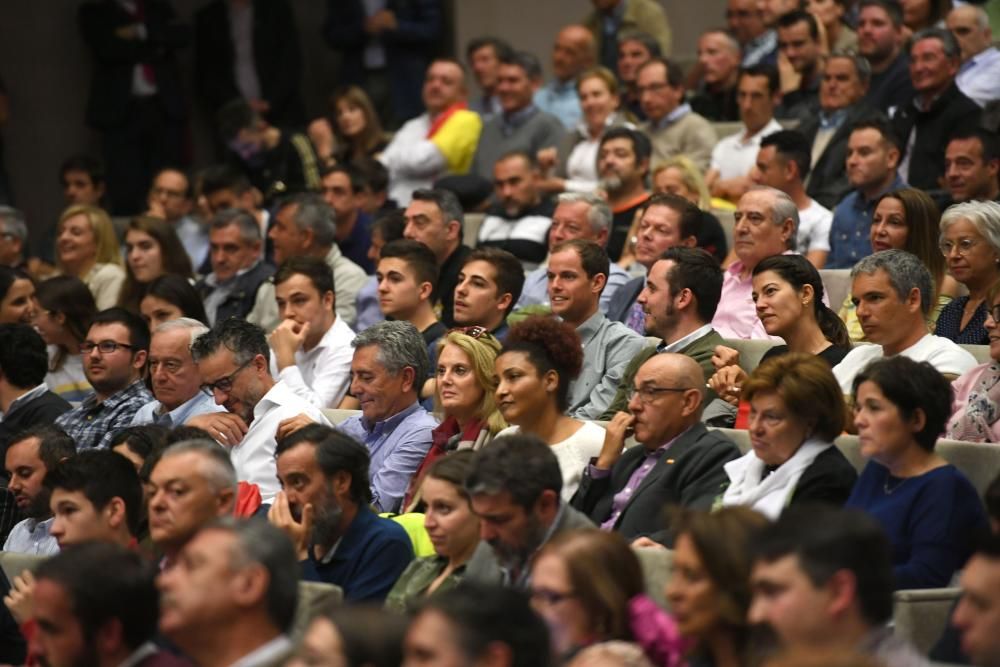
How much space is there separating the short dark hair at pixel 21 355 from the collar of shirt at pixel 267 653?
283 cm

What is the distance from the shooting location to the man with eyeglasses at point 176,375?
17.9ft

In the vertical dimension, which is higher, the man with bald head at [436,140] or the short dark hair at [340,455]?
the man with bald head at [436,140]

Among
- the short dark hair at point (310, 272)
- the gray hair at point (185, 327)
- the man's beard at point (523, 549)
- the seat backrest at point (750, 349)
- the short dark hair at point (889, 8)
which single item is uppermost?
the short dark hair at point (889, 8)

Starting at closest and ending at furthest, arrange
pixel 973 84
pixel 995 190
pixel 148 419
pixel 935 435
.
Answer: pixel 935 435 < pixel 148 419 < pixel 995 190 < pixel 973 84

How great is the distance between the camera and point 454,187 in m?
7.64

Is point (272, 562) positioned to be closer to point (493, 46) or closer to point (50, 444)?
point (50, 444)

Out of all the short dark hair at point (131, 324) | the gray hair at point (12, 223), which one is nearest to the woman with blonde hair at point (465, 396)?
the short dark hair at point (131, 324)

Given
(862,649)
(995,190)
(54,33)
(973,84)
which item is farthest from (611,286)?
(54,33)

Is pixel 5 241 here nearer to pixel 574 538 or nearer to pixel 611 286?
pixel 611 286

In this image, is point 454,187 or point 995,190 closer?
point 995,190

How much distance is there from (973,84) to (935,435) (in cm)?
378

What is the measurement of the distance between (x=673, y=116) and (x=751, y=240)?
2250 mm

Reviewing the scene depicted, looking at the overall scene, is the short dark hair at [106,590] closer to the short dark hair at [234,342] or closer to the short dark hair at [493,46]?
the short dark hair at [234,342]

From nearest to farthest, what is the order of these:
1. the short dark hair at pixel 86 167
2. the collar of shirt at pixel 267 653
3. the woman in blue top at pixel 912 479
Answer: the collar of shirt at pixel 267 653 < the woman in blue top at pixel 912 479 < the short dark hair at pixel 86 167
